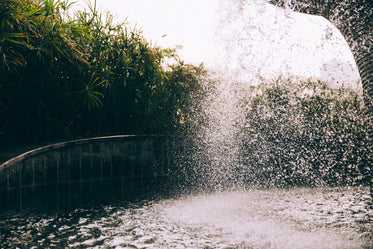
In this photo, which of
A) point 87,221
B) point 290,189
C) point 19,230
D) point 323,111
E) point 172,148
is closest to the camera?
point 19,230

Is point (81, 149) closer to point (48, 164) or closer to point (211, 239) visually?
point (48, 164)

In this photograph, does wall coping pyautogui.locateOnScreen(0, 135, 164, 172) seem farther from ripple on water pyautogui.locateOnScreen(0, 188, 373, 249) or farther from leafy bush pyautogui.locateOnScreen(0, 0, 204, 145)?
ripple on water pyautogui.locateOnScreen(0, 188, 373, 249)

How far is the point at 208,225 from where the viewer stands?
3.87 meters

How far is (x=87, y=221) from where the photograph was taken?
4.19 metres

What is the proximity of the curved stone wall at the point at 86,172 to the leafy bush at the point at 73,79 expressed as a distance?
2.88 feet

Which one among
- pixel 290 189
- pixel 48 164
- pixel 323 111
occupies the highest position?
pixel 323 111

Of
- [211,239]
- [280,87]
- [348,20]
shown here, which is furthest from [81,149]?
[280,87]

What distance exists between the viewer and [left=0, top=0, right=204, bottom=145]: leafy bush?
6.60 metres

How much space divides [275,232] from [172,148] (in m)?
5.85

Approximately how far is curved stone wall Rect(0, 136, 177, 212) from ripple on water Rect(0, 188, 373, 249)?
0.97m

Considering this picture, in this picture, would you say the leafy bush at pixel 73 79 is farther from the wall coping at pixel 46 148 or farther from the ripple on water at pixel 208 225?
the ripple on water at pixel 208 225

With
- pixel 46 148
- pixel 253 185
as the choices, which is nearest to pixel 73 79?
pixel 46 148

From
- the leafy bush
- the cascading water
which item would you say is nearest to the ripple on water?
the cascading water

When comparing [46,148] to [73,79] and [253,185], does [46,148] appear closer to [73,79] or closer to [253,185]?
[73,79]
